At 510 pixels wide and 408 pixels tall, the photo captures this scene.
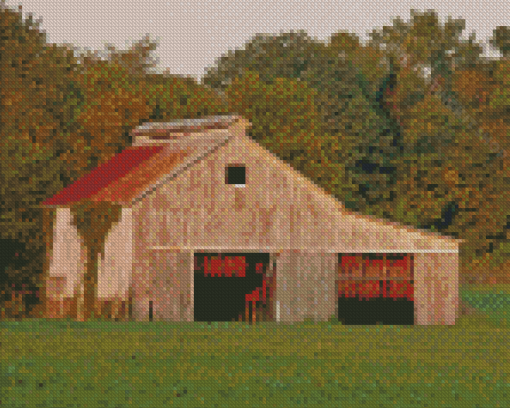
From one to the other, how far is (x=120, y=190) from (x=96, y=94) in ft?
74.2

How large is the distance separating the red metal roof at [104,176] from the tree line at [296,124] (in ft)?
2.90

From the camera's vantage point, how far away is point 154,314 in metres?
46.3

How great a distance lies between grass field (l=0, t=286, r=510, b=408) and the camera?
26969 mm

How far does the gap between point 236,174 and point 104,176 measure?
602cm

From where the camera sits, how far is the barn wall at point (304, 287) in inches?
1863

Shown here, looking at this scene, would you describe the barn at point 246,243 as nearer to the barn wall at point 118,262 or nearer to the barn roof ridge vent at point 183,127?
the barn wall at point 118,262

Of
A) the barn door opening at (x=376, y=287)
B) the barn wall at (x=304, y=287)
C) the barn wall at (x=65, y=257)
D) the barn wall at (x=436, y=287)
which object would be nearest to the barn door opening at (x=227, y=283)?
the barn wall at (x=304, y=287)

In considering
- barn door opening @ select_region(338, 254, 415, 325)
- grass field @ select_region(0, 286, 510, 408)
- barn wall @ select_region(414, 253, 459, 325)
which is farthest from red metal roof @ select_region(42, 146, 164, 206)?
barn wall @ select_region(414, 253, 459, 325)

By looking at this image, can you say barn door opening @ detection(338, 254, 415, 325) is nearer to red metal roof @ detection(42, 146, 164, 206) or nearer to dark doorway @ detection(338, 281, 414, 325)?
dark doorway @ detection(338, 281, 414, 325)

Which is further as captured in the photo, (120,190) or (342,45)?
(342,45)

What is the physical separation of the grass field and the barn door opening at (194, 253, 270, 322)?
5804 mm

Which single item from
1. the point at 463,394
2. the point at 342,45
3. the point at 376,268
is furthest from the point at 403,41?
the point at 463,394

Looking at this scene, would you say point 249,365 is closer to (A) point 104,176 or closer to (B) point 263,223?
(B) point 263,223

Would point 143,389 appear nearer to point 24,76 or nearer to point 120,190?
point 120,190
